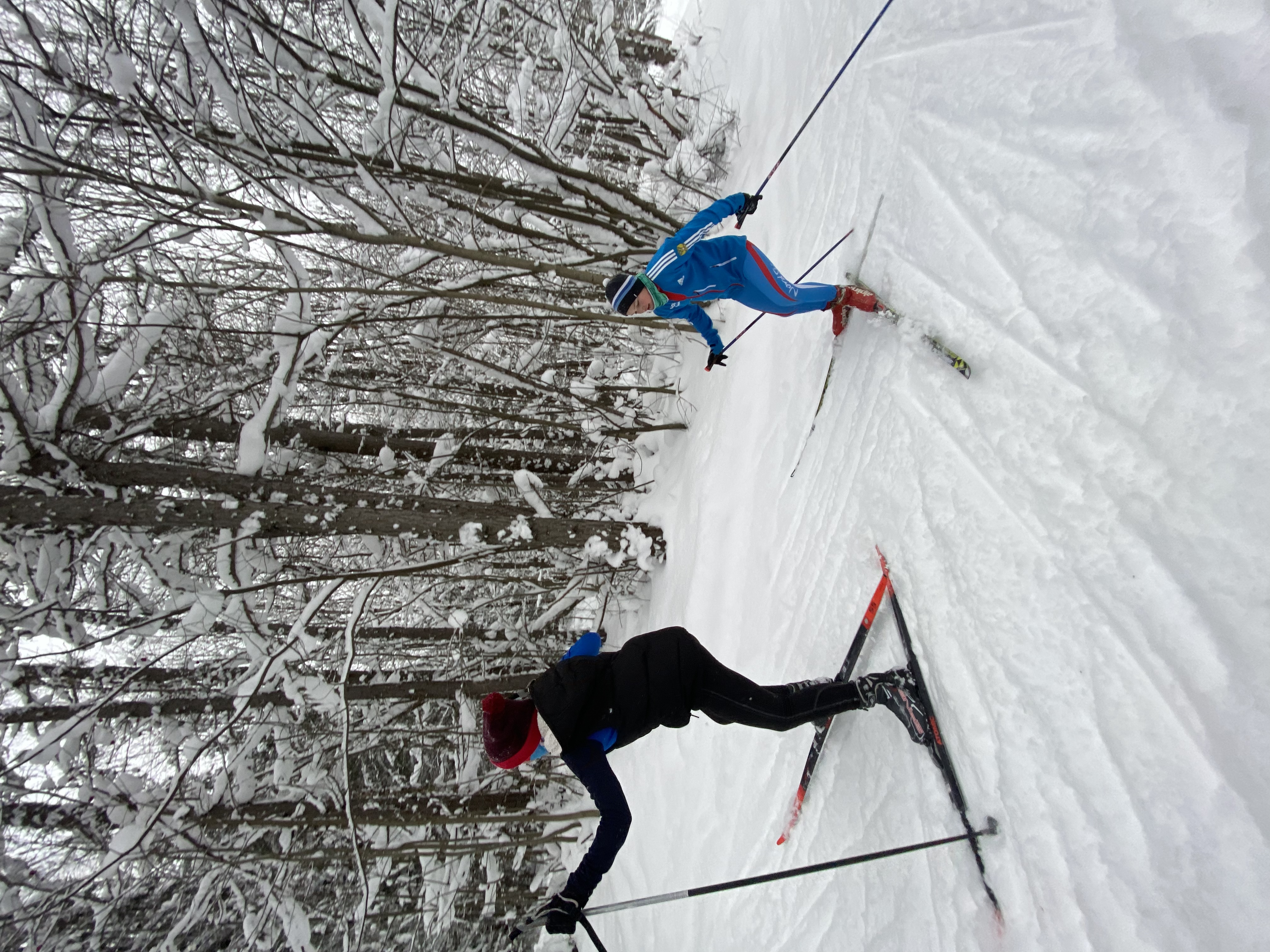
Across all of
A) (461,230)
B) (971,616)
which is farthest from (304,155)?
(971,616)

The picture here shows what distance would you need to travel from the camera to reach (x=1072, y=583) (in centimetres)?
183

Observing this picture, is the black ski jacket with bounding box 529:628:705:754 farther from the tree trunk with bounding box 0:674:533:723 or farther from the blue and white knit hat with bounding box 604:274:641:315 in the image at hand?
the tree trunk with bounding box 0:674:533:723

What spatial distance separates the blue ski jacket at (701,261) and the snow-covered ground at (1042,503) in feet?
2.54

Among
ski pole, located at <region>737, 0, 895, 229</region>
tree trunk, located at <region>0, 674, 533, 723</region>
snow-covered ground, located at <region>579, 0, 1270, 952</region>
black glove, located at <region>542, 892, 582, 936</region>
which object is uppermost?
ski pole, located at <region>737, 0, 895, 229</region>

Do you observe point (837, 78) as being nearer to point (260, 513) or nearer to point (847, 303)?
point (847, 303)

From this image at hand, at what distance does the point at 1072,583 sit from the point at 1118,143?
1.54m

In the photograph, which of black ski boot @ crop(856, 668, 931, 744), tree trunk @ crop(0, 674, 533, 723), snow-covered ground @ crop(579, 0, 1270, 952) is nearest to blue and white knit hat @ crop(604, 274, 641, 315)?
snow-covered ground @ crop(579, 0, 1270, 952)

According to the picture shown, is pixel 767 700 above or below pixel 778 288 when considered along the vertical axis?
below

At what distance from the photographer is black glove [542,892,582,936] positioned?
211cm

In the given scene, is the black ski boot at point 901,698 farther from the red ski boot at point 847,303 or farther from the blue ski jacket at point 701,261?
the blue ski jacket at point 701,261

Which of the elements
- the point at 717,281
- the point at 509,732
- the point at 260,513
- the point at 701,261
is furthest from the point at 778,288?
the point at 260,513

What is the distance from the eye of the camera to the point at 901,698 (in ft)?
7.27

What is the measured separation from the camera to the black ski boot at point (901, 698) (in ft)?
7.01

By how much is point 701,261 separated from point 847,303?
2.77ft
